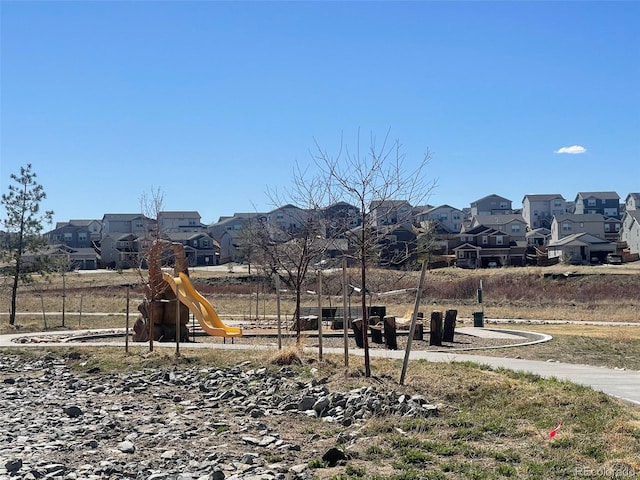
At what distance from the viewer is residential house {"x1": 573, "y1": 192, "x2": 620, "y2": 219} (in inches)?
4601

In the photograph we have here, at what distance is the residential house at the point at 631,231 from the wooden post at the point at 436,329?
7302 centimetres

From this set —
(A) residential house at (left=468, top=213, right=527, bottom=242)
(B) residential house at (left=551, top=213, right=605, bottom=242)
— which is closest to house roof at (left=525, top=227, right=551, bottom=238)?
(A) residential house at (left=468, top=213, right=527, bottom=242)

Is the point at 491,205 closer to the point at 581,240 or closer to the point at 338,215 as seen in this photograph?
the point at 581,240

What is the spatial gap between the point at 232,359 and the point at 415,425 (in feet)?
27.7

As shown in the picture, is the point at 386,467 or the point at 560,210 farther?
the point at 560,210

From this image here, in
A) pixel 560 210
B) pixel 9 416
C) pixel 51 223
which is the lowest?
pixel 9 416

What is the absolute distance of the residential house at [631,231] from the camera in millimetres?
86812

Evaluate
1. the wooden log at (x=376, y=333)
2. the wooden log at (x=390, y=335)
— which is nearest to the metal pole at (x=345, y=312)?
the wooden log at (x=390, y=335)

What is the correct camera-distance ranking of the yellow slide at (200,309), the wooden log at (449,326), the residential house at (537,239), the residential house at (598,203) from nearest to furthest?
the wooden log at (449,326), the yellow slide at (200,309), the residential house at (537,239), the residential house at (598,203)

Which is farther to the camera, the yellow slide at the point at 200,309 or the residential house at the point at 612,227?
the residential house at the point at 612,227

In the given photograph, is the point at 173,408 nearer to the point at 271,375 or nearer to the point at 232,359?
the point at 271,375

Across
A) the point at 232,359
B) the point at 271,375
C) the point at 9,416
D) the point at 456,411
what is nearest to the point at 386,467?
the point at 456,411

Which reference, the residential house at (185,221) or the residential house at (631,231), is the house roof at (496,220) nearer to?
the residential house at (631,231)

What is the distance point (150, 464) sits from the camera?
29.7 ft
